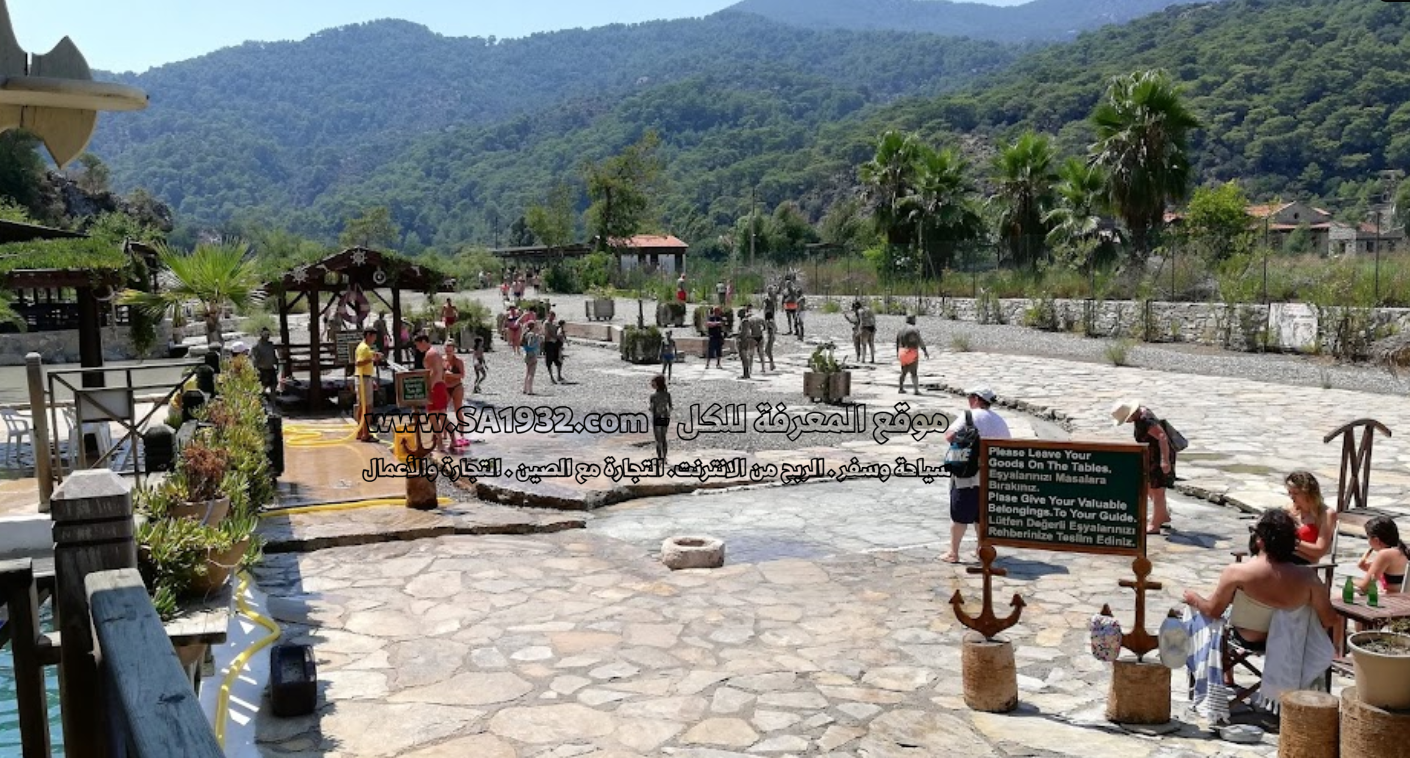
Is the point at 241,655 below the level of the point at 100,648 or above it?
below

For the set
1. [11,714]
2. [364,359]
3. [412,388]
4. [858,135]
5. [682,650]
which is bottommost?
[11,714]

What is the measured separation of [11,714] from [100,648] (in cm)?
573

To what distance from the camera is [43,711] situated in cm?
296

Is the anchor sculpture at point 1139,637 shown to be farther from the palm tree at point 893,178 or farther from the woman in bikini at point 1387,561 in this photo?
the palm tree at point 893,178

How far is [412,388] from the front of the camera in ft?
39.3

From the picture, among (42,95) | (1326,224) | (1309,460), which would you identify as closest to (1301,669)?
(42,95)

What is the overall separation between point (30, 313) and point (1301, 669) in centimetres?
2728

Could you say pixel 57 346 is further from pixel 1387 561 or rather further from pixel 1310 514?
pixel 1387 561

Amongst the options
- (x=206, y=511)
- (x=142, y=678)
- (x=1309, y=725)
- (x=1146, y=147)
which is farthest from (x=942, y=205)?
(x=142, y=678)

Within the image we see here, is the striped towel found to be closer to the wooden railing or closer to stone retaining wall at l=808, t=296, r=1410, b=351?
the wooden railing

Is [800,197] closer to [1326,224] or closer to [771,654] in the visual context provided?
[1326,224]

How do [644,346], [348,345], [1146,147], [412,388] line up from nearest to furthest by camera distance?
1. [412,388]
2. [348,345]
3. [644,346]
4. [1146,147]

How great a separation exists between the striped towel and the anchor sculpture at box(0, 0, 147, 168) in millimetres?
5266

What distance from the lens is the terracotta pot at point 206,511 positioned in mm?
7121
